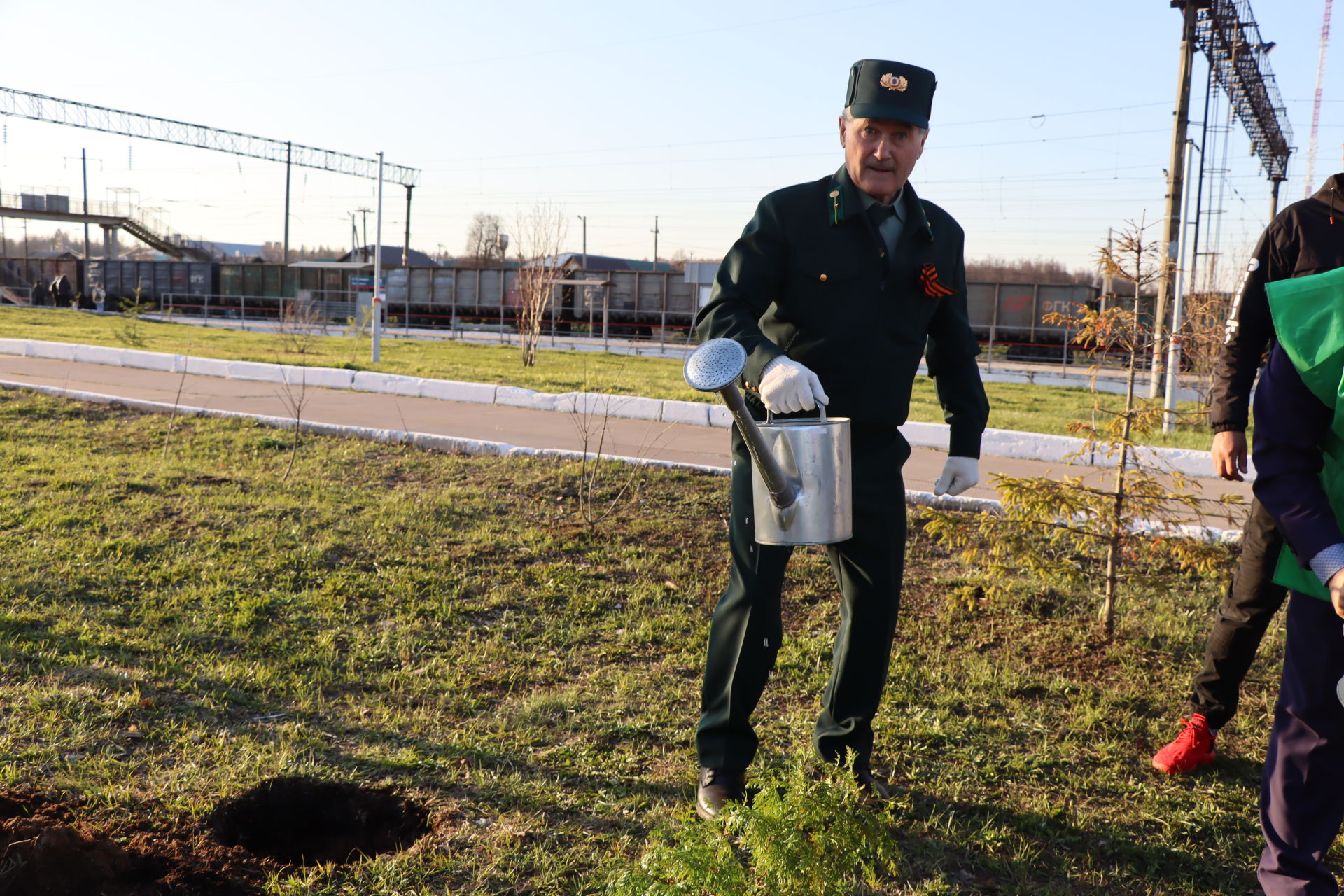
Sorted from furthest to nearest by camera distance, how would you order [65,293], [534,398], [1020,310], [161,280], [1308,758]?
1. [161,280]
2. [65,293]
3. [1020,310]
4. [534,398]
5. [1308,758]

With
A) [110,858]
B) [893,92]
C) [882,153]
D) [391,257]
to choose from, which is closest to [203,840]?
[110,858]

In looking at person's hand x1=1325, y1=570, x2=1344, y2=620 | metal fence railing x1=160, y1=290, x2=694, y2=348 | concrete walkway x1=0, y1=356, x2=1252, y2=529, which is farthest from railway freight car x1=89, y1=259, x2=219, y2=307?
person's hand x1=1325, y1=570, x2=1344, y2=620

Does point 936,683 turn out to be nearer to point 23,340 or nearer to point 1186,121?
point 1186,121

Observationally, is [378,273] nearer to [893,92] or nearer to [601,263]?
[893,92]

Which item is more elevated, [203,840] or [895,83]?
[895,83]

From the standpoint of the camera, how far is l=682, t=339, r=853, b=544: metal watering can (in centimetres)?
224

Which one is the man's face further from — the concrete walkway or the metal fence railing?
the metal fence railing

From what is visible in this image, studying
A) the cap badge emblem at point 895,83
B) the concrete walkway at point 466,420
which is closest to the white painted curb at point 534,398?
the concrete walkway at point 466,420

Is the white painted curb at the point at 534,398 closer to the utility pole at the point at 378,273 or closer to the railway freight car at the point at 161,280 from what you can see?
the utility pole at the point at 378,273

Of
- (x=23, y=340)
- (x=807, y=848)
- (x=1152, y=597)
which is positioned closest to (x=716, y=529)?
(x=1152, y=597)

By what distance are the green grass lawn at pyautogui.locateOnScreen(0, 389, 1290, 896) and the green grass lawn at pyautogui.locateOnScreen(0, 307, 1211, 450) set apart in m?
4.35

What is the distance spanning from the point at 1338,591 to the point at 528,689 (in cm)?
256

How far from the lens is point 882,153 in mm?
2516

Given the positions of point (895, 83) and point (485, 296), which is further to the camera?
point (485, 296)
